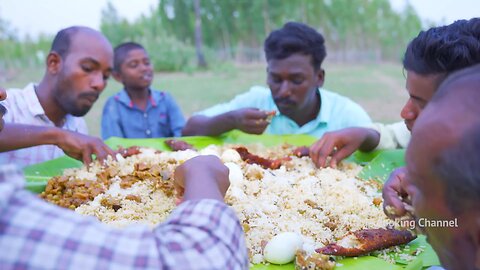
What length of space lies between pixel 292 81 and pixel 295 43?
26 cm

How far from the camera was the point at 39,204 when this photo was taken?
0.74 metres

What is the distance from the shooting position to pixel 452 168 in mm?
808

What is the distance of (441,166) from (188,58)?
2162 centimetres

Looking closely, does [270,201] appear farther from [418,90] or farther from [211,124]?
[211,124]

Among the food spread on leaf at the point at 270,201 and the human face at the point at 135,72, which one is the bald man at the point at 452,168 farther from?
the human face at the point at 135,72

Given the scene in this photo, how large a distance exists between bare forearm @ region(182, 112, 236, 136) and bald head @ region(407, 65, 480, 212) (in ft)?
5.95

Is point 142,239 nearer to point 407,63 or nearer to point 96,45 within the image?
point 407,63

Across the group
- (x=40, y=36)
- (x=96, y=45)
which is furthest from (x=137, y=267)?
(x=40, y=36)

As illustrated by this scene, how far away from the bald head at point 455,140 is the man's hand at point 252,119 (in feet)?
5.52

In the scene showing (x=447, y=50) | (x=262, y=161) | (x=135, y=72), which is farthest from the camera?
(x=135, y=72)

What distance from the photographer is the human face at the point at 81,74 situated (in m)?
2.76

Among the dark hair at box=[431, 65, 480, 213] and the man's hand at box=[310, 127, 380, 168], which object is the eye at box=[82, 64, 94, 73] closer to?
Answer: the man's hand at box=[310, 127, 380, 168]

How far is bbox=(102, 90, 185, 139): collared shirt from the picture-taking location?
396 centimetres

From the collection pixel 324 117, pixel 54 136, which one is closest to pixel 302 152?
pixel 324 117
